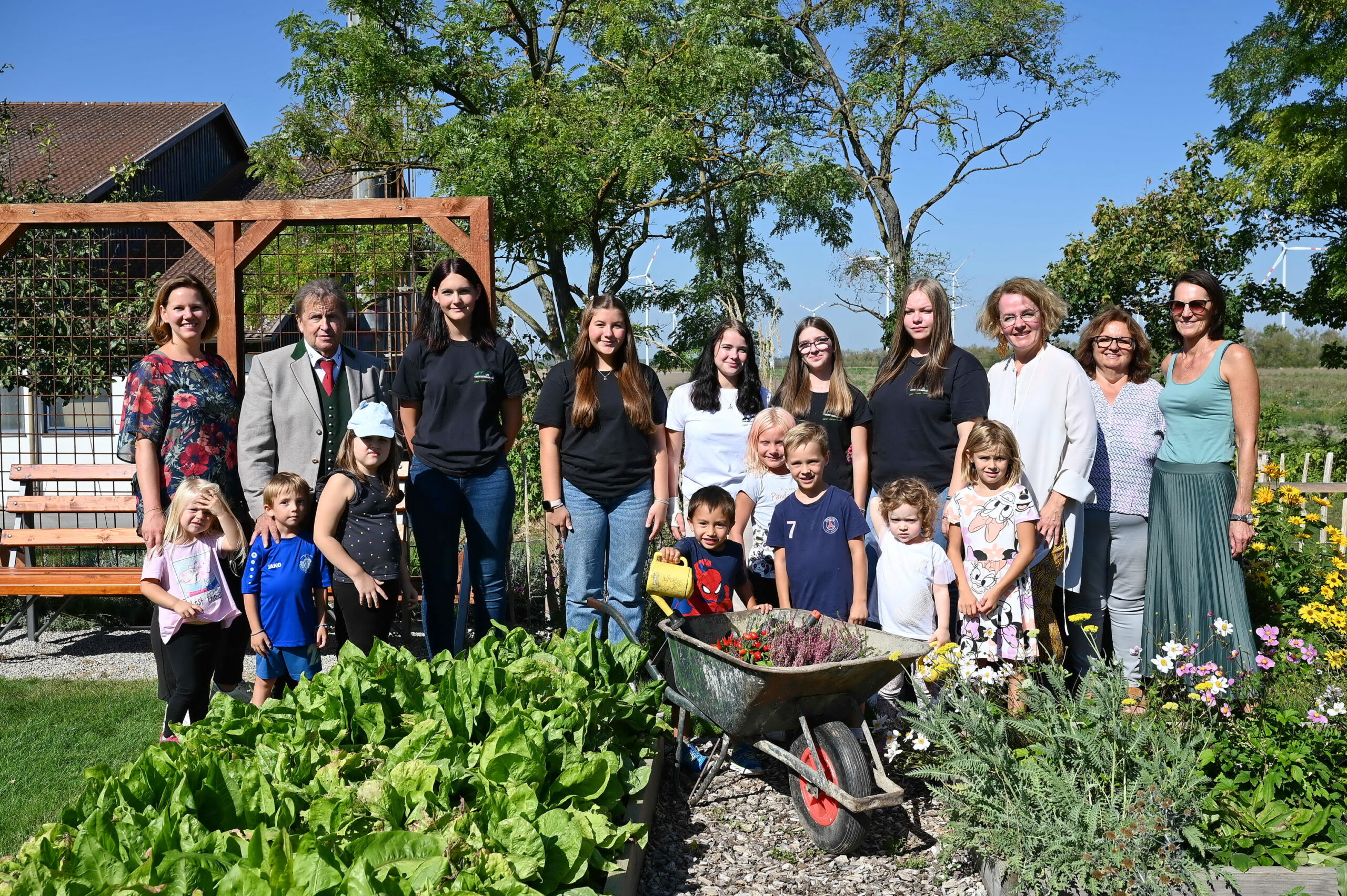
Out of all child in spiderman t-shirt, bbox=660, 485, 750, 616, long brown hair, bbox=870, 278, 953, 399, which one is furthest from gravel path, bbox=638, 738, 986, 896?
long brown hair, bbox=870, 278, 953, 399

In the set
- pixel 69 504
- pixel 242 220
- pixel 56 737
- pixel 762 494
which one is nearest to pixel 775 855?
pixel 762 494

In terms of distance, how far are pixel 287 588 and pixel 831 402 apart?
2.42 meters

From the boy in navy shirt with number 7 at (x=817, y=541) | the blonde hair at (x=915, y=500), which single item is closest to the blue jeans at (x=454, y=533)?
the boy in navy shirt with number 7 at (x=817, y=541)

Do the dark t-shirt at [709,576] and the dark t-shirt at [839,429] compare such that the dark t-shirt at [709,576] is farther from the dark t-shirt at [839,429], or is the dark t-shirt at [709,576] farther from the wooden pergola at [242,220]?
the wooden pergola at [242,220]

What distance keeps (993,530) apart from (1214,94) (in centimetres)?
1858

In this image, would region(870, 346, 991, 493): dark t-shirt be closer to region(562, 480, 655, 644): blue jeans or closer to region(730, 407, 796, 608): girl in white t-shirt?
region(730, 407, 796, 608): girl in white t-shirt

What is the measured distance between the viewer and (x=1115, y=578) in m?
4.22

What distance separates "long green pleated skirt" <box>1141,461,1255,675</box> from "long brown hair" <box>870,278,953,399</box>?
1.05 metres

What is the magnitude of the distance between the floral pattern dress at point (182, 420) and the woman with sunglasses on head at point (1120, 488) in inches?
145

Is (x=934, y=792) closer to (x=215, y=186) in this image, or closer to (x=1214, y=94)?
(x=1214, y=94)

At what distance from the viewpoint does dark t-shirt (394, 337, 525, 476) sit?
4148 millimetres

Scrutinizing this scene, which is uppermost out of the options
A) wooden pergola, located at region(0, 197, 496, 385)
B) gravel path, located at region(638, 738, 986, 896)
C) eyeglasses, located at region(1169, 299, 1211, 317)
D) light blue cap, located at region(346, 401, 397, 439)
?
wooden pergola, located at region(0, 197, 496, 385)

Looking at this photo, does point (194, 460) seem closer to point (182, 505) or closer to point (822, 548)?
point (182, 505)

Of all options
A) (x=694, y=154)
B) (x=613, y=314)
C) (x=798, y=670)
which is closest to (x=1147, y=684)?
(x=798, y=670)
